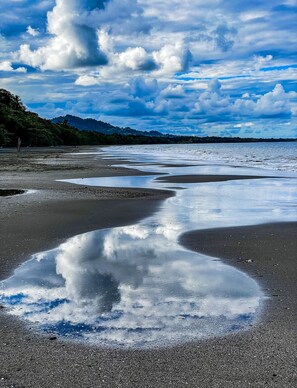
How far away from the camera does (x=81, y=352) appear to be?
518cm

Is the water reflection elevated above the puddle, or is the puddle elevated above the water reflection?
the puddle

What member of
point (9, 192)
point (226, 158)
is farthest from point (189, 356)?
point (226, 158)

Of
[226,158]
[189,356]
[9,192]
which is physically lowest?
[189,356]

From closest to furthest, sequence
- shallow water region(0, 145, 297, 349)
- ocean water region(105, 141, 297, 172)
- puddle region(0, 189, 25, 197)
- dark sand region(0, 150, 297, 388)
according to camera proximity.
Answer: dark sand region(0, 150, 297, 388) → shallow water region(0, 145, 297, 349) → puddle region(0, 189, 25, 197) → ocean water region(105, 141, 297, 172)

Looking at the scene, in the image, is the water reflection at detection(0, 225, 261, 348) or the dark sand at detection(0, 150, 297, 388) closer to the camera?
the dark sand at detection(0, 150, 297, 388)

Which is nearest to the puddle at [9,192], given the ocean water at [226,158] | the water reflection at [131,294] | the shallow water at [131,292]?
the shallow water at [131,292]

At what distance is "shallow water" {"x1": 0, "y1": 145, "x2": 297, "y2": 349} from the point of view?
582cm

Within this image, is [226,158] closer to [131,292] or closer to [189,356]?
[131,292]

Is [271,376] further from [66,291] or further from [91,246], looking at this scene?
[91,246]

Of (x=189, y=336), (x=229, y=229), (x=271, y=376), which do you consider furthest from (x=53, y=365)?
(x=229, y=229)

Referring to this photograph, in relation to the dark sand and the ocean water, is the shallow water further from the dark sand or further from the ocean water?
the ocean water

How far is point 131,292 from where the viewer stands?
7270 millimetres

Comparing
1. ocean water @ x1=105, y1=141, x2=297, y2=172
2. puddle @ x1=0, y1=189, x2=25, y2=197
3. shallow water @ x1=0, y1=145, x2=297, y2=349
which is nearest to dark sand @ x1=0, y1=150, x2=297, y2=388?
shallow water @ x1=0, y1=145, x2=297, y2=349

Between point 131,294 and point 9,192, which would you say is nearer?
point 131,294
